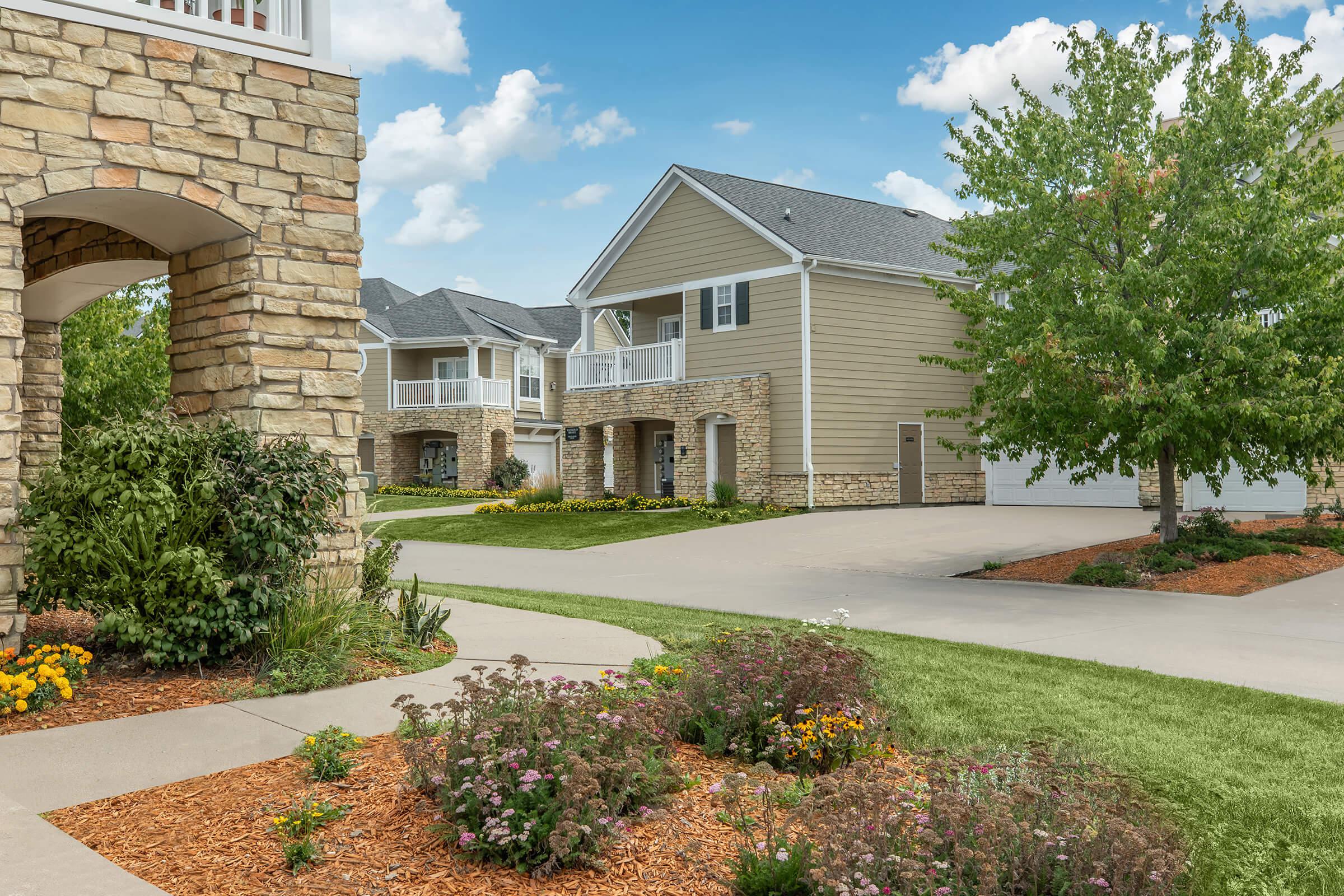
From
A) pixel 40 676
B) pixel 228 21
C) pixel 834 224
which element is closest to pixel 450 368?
pixel 834 224

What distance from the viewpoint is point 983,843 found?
3.41 m

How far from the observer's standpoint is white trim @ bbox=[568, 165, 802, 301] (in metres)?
25.0

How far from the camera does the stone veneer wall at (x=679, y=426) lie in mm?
24891

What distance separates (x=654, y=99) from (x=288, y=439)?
19.7 m

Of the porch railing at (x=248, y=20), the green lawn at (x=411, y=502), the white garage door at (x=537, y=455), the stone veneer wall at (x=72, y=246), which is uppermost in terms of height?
the porch railing at (x=248, y=20)

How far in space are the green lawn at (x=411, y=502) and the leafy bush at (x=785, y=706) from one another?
953 inches

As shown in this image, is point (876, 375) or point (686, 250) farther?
point (686, 250)

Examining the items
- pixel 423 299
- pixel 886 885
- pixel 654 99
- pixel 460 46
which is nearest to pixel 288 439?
pixel 886 885

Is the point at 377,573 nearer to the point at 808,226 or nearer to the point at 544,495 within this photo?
the point at 544,495

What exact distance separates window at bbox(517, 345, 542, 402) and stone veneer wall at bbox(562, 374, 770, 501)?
1214cm

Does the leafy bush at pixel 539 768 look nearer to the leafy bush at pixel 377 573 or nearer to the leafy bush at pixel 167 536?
the leafy bush at pixel 167 536

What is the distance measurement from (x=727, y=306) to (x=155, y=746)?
72.0ft

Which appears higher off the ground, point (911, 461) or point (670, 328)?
point (670, 328)

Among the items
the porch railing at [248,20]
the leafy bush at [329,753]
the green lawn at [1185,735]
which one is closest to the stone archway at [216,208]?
the porch railing at [248,20]
